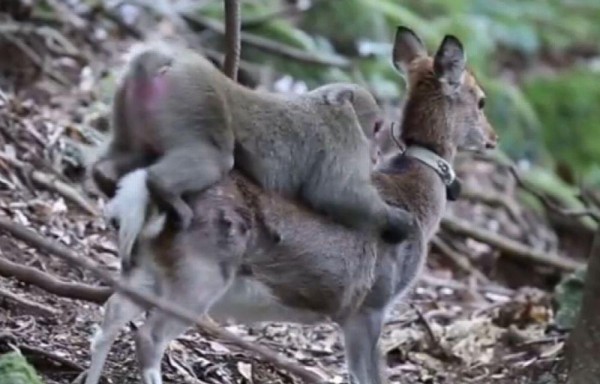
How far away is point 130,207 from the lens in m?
5.05

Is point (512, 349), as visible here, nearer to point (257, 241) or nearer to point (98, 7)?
point (257, 241)

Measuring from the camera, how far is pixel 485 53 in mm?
13250

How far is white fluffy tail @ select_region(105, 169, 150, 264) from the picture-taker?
5.00m

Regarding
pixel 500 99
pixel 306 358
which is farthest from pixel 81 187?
pixel 500 99

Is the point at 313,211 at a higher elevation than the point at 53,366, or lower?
higher

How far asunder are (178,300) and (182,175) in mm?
417

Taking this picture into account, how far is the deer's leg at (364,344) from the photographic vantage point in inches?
231

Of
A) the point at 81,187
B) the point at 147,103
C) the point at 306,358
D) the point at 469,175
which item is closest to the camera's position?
the point at 147,103

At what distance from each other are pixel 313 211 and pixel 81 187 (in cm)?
239

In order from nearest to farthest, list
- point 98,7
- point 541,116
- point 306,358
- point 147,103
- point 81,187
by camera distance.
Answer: point 147,103, point 306,358, point 81,187, point 98,7, point 541,116

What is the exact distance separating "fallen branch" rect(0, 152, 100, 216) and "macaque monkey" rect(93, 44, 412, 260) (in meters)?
2.00

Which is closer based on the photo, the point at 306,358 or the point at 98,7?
the point at 306,358

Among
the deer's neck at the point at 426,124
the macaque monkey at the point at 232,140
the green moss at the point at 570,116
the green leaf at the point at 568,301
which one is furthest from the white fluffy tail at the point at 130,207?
the green moss at the point at 570,116

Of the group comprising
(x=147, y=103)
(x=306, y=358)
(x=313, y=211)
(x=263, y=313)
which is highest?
(x=147, y=103)
